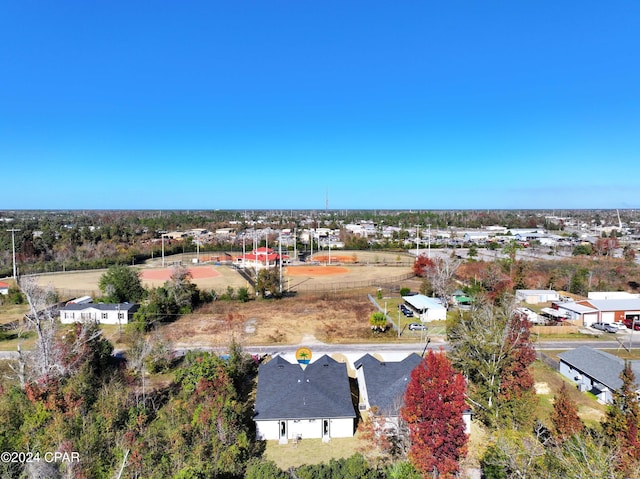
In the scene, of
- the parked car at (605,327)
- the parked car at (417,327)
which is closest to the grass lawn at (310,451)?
the parked car at (417,327)

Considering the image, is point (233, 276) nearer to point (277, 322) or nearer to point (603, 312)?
point (277, 322)

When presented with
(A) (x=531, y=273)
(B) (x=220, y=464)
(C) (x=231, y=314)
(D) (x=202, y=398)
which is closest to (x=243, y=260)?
(C) (x=231, y=314)

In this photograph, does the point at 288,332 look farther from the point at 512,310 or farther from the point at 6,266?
the point at 6,266

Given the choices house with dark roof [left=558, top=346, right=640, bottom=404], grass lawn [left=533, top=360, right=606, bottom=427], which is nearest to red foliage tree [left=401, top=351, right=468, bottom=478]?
grass lawn [left=533, top=360, right=606, bottom=427]

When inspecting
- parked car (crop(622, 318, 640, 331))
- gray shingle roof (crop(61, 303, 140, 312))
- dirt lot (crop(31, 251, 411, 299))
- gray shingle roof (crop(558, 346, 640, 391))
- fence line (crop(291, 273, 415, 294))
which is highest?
gray shingle roof (crop(61, 303, 140, 312))

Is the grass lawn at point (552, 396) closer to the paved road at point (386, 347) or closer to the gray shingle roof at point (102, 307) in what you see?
the paved road at point (386, 347)

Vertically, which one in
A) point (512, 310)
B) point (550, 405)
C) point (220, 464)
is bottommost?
point (550, 405)

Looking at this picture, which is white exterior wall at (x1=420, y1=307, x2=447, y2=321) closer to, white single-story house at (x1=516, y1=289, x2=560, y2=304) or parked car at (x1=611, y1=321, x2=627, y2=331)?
white single-story house at (x1=516, y1=289, x2=560, y2=304)
